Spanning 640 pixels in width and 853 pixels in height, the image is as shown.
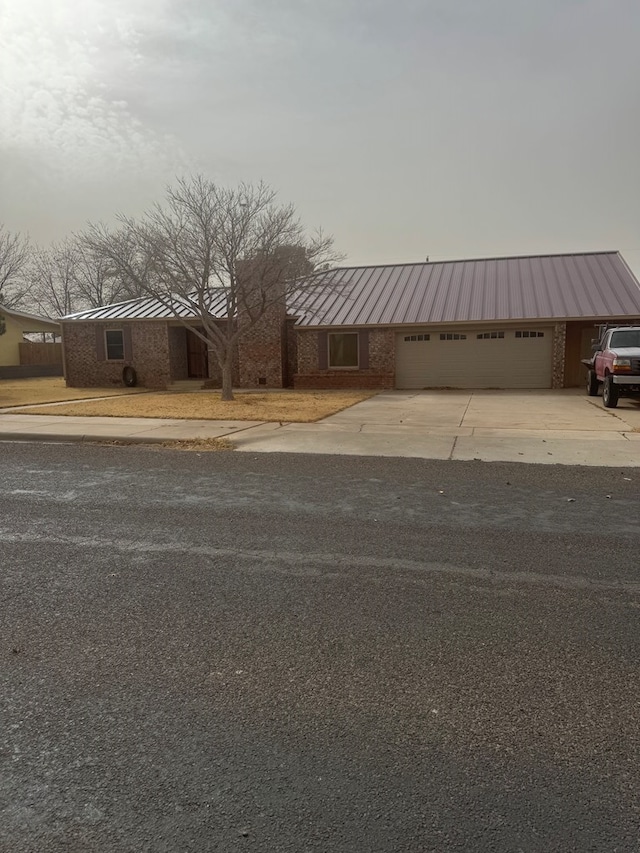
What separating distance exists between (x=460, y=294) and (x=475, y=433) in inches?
562

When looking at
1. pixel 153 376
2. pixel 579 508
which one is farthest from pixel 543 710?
pixel 153 376

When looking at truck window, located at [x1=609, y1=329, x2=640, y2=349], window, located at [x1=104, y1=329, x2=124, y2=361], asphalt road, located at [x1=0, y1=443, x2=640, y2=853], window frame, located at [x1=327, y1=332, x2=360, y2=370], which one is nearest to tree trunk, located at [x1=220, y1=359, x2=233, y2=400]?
window frame, located at [x1=327, y1=332, x2=360, y2=370]

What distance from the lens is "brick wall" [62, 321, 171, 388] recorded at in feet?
81.4

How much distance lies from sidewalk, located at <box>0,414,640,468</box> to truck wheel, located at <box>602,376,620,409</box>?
4.09 meters

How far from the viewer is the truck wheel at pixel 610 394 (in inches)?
577

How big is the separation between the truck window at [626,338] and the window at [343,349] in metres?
10.1

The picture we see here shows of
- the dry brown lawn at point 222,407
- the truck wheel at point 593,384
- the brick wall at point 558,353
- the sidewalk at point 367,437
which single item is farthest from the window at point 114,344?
the truck wheel at point 593,384

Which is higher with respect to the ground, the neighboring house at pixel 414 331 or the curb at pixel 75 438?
the neighboring house at pixel 414 331

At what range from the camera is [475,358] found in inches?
894

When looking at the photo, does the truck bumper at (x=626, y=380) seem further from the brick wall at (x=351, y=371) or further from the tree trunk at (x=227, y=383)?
the tree trunk at (x=227, y=383)

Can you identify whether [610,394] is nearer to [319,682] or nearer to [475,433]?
[475,433]

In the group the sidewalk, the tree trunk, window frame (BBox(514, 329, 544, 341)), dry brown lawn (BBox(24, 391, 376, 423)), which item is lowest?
the sidewalk

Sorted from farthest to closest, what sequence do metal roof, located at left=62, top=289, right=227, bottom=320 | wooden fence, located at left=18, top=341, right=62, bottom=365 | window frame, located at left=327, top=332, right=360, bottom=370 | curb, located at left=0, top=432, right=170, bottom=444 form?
1. wooden fence, located at left=18, top=341, right=62, bottom=365
2. metal roof, located at left=62, top=289, right=227, bottom=320
3. window frame, located at left=327, top=332, right=360, bottom=370
4. curb, located at left=0, top=432, right=170, bottom=444

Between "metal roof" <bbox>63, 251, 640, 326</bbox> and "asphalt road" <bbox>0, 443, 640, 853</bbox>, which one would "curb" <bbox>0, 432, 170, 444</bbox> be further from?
"metal roof" <bbox>63, 251, 640, 326</bbox>
